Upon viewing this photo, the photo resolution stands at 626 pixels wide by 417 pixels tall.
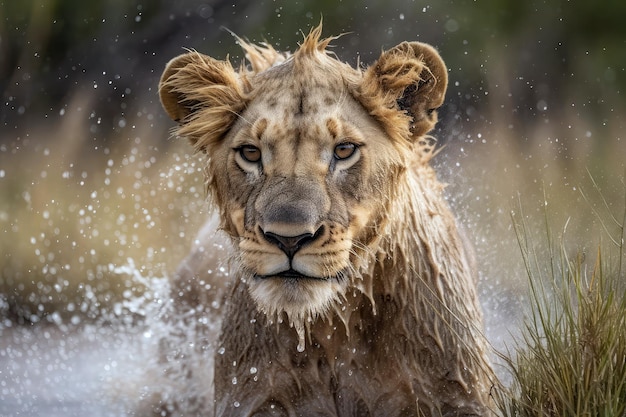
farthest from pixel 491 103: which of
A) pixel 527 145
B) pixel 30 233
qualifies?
pixel 30 233

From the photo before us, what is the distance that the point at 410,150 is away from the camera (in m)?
3.78

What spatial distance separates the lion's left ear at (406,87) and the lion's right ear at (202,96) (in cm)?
46

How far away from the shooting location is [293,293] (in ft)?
11.0

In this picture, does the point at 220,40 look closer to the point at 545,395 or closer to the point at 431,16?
the point at 431,16

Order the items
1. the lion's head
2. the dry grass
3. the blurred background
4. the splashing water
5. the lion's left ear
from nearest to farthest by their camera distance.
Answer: the lion's head → the lion's left ear → the splashing water → the dry grass → the blurred background

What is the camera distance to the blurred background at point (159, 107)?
8.47 meters

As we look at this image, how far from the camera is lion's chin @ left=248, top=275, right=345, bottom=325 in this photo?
3344 mm

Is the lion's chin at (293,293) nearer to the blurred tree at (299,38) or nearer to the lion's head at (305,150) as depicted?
the lion's head at (305,150)

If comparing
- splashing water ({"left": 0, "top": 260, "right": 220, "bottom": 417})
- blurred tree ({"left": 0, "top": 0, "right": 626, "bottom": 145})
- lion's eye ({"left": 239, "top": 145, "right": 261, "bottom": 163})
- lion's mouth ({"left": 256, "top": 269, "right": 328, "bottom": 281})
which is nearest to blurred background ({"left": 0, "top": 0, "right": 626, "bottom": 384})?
blurred tree ({"left": 0, "top": 0, "right": 626, "bottom": 145})

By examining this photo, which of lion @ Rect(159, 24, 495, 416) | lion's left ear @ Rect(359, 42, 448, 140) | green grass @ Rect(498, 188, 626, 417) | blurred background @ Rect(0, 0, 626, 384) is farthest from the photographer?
blurred background @ Rect(0, 0, 626, 384)

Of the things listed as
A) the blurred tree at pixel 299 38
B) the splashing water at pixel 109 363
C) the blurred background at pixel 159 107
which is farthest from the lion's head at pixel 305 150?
the blurred tree at pixel 299 38

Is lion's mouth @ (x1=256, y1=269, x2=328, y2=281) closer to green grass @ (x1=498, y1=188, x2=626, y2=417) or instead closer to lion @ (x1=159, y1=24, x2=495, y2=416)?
lion @ (x1=159, y1=24, x2=495, y2=416)

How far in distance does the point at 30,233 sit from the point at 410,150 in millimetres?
5346

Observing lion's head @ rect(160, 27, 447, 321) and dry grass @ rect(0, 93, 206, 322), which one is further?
dry grass @ rect(0, 93, 206, 322)
